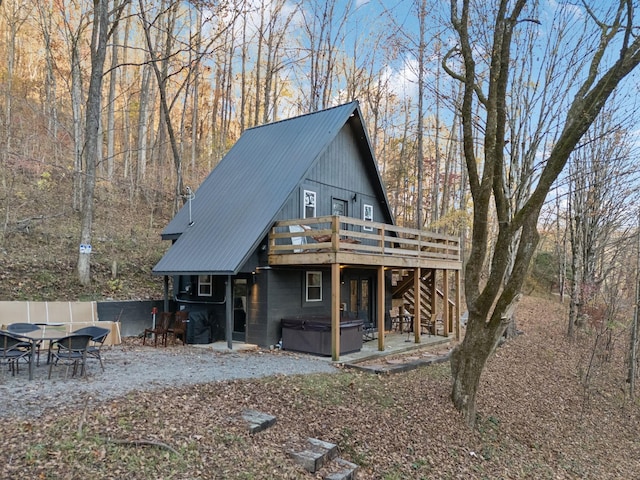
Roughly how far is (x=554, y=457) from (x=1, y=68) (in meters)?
30.3

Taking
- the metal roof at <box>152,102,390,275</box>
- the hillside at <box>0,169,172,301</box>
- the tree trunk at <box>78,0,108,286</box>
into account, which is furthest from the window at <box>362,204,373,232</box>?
the tree trunk at <box>78,0,108,286</box>

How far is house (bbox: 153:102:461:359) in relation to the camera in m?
10.8

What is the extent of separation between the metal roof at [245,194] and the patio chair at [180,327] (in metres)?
1.21

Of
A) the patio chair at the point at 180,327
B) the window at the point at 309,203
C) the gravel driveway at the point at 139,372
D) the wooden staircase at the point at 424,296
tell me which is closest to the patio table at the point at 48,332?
the gravel driveway at the point at 139,372

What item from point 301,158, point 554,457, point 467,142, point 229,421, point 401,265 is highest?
point 301,158

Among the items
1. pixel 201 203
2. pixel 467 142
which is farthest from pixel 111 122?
pixel 467 142

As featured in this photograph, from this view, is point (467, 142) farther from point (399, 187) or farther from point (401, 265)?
point (399, 187)

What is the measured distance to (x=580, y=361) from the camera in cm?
1320

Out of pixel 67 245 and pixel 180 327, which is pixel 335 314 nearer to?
pixel 180 327

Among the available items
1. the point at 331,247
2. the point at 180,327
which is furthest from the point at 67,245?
the point at 331,247

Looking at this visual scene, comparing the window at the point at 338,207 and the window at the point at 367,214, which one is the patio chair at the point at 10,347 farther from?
the window at the point at 367,214

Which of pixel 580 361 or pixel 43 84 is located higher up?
pixel 43 84

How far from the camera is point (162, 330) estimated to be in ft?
36.9

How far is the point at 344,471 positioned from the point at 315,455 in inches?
15.4
